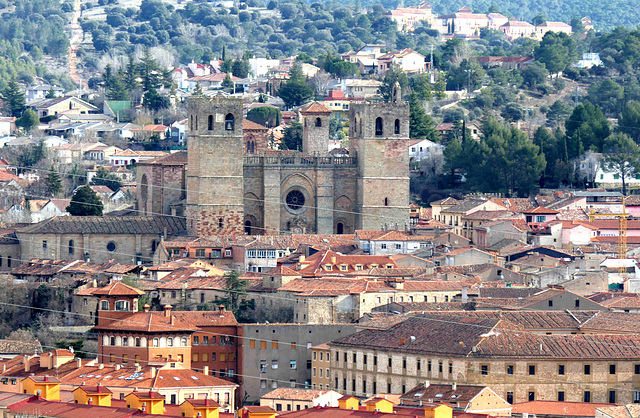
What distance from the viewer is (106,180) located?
139 meters

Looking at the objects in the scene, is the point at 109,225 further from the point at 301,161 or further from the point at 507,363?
the point at 507,363

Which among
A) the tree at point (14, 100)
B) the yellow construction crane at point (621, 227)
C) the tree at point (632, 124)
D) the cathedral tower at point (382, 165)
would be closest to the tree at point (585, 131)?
the tree at point (632, 124)

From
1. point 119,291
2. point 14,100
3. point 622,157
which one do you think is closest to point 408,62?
point 14,100

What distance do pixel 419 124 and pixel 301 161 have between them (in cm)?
3057

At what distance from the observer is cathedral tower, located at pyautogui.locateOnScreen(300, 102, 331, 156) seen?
11125 cm

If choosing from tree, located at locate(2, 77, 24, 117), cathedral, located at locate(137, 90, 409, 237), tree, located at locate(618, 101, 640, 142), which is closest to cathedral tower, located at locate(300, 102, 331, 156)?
cathedral, located at locate(137, 90, 409, 237)

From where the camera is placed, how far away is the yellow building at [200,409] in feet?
188

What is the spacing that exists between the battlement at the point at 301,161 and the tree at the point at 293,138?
2563cm

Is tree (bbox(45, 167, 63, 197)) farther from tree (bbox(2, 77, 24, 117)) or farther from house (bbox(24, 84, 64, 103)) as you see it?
house (bbox(24, 84, 64, 103))

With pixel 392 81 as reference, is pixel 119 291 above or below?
below

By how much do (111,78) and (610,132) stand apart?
6121cm

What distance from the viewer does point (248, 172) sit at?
104 m

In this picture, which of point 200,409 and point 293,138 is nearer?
point 200,409

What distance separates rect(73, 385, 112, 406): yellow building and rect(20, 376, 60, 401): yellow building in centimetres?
87
